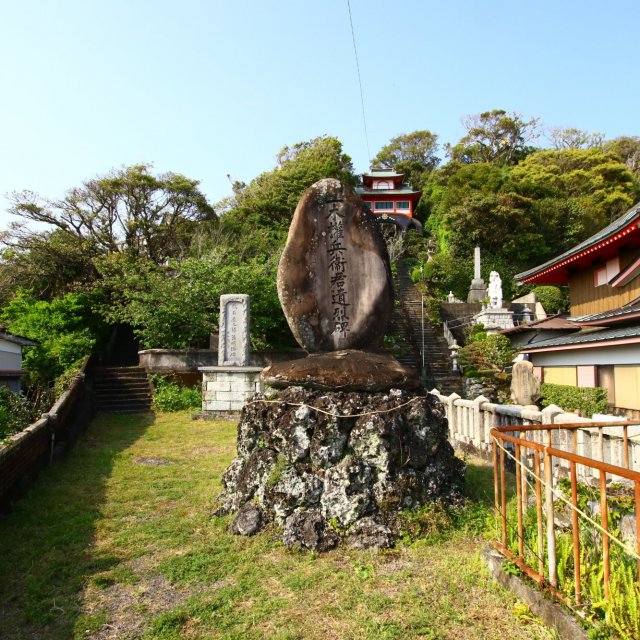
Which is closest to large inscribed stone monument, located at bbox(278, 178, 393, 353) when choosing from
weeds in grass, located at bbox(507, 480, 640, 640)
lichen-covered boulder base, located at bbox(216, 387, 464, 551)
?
lichen-covered boulder base, located at bbox(216, 387, 464, 551)

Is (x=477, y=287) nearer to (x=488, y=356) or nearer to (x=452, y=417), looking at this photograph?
(x=488, y=356)

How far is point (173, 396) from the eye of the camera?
50.9ft

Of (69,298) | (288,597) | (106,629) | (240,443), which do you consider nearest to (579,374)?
(240,443)

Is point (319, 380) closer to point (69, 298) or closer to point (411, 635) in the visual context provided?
point (411, 635)

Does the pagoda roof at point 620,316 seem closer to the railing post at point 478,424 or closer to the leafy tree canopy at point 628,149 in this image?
the railing post at point 478,424

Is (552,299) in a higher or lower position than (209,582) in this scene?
higher

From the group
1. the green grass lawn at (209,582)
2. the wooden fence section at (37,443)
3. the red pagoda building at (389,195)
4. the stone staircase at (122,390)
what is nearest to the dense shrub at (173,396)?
the stone staircase at (122,390)

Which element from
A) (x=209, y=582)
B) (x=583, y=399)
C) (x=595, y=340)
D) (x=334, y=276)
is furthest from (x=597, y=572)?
(x=583, y=399)

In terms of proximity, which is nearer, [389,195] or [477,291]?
[477,291]

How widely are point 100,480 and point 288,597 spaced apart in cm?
492

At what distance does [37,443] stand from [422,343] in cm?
1912

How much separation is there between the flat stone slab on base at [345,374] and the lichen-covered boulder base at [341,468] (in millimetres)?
112

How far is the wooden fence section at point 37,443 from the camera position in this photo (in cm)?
623

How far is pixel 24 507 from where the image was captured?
6.18 metres
